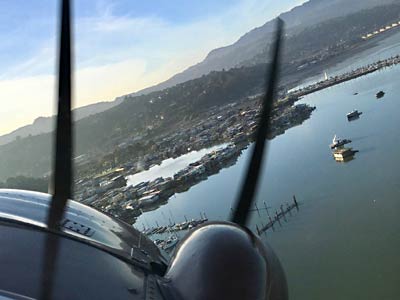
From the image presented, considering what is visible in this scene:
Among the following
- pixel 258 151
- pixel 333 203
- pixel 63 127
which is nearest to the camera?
pixel 63 127

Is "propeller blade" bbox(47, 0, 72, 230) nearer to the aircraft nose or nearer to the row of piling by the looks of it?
the aircraft nose

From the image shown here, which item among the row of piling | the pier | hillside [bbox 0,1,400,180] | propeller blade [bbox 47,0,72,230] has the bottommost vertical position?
the row of piling

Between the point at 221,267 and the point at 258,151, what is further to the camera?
the point at 258,151

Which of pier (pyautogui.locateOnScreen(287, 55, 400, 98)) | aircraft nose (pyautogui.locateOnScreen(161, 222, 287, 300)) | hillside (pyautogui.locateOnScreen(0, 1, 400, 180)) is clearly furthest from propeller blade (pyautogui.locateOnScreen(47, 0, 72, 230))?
pier (pyautogui.locateOnScreen(287, 55, 400, 98))

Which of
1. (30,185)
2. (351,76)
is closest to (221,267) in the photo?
(30,185)

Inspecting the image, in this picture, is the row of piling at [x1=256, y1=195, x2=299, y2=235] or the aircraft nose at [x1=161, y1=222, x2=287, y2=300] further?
the row of piling at [x1=256, y1=195, x2=299, y2=235]

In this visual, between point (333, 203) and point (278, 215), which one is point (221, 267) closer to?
point (333, 203)

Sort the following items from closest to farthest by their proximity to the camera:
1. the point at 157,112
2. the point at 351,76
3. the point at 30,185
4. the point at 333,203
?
1. the point at 30,185
2. the point at 333,203
3. the point at 351,76
4. the point at 157,112
